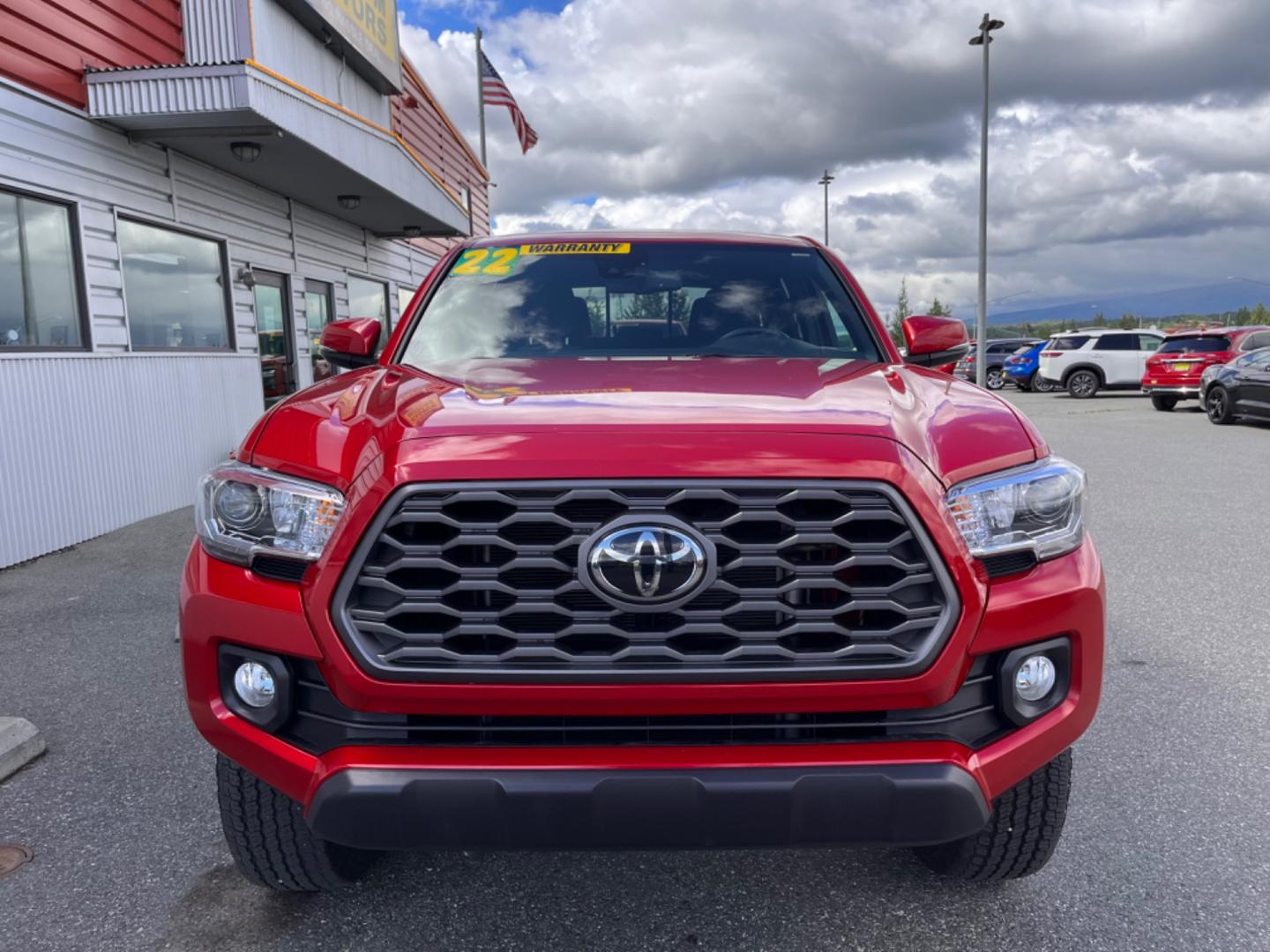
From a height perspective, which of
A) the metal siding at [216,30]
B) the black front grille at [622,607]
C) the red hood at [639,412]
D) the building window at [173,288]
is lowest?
the black front grille at [622,607]

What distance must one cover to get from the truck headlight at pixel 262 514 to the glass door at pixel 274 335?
29.4ft

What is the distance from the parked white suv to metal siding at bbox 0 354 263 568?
2083cm

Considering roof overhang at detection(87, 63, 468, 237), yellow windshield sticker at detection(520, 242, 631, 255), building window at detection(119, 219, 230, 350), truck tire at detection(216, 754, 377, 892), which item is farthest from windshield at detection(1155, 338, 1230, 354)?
truck tire at detection(216, 754, 377, 892)

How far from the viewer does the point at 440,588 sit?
1.83 meters

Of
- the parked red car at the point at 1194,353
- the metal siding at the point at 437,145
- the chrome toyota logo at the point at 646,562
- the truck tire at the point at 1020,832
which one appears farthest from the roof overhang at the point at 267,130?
the parked red car at the point at 1194,353

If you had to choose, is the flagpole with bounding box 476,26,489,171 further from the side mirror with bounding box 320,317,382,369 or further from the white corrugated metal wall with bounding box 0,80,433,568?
the side mirror with bounding box 320,317,382,369

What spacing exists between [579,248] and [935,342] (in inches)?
53.3

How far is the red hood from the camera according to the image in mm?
1933

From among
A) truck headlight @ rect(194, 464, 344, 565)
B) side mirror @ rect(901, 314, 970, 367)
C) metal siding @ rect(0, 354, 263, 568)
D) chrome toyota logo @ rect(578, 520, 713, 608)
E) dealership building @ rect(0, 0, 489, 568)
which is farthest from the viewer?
dealership building @ rect(0, 0, 489, 568)

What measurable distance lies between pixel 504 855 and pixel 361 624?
1110 millimetres

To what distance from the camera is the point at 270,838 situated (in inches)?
87.1

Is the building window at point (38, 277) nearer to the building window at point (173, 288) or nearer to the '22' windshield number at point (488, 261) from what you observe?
the building window at point (173, 288)

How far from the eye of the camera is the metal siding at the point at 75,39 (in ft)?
21.2

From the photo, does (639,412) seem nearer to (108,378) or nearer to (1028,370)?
(108,378)
